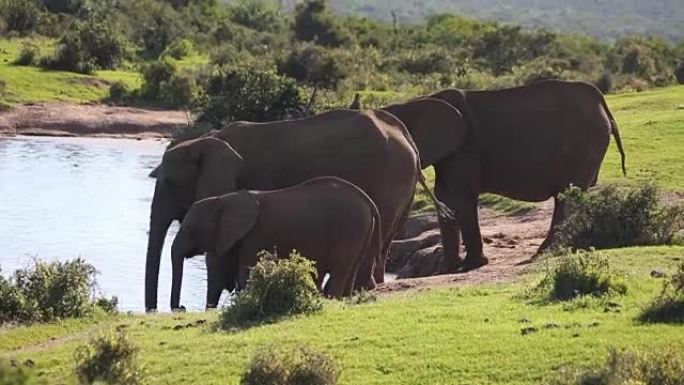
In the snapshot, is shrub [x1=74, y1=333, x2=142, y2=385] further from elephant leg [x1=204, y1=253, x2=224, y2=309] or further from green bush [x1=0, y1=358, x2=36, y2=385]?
elephant leg [x1=204, y1=253, x2=224, y2=309]

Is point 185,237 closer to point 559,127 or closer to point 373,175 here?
point 373,175

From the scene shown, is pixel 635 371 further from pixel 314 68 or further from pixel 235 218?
pixel 314 68

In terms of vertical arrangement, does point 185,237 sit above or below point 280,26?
above

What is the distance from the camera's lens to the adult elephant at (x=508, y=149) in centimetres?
1997

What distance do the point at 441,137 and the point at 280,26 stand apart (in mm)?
62716

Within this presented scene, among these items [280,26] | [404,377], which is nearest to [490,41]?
[280,26]

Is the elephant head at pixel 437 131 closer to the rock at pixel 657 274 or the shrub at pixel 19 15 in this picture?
the rock at pixel 657 274

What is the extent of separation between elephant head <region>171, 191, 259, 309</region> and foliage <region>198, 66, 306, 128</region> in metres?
18.8

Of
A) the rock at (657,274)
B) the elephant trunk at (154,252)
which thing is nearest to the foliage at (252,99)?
the elephant trunk at (154,252)

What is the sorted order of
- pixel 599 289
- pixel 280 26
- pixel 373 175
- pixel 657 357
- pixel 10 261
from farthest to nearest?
pixel 280 26 → pixel 10 261 → pixel 373 175 → pixel 599 289 → pixel 657 357

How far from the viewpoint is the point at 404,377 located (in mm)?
10094

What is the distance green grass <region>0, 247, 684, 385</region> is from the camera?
10.1 m

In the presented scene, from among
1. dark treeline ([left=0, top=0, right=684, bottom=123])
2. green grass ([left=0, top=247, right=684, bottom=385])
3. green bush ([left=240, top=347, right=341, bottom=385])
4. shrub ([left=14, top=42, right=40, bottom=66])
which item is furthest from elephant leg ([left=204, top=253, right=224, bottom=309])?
shrub ([left=14, top=42, right=40, bottom=66])

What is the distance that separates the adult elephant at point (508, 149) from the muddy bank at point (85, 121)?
991 inches
